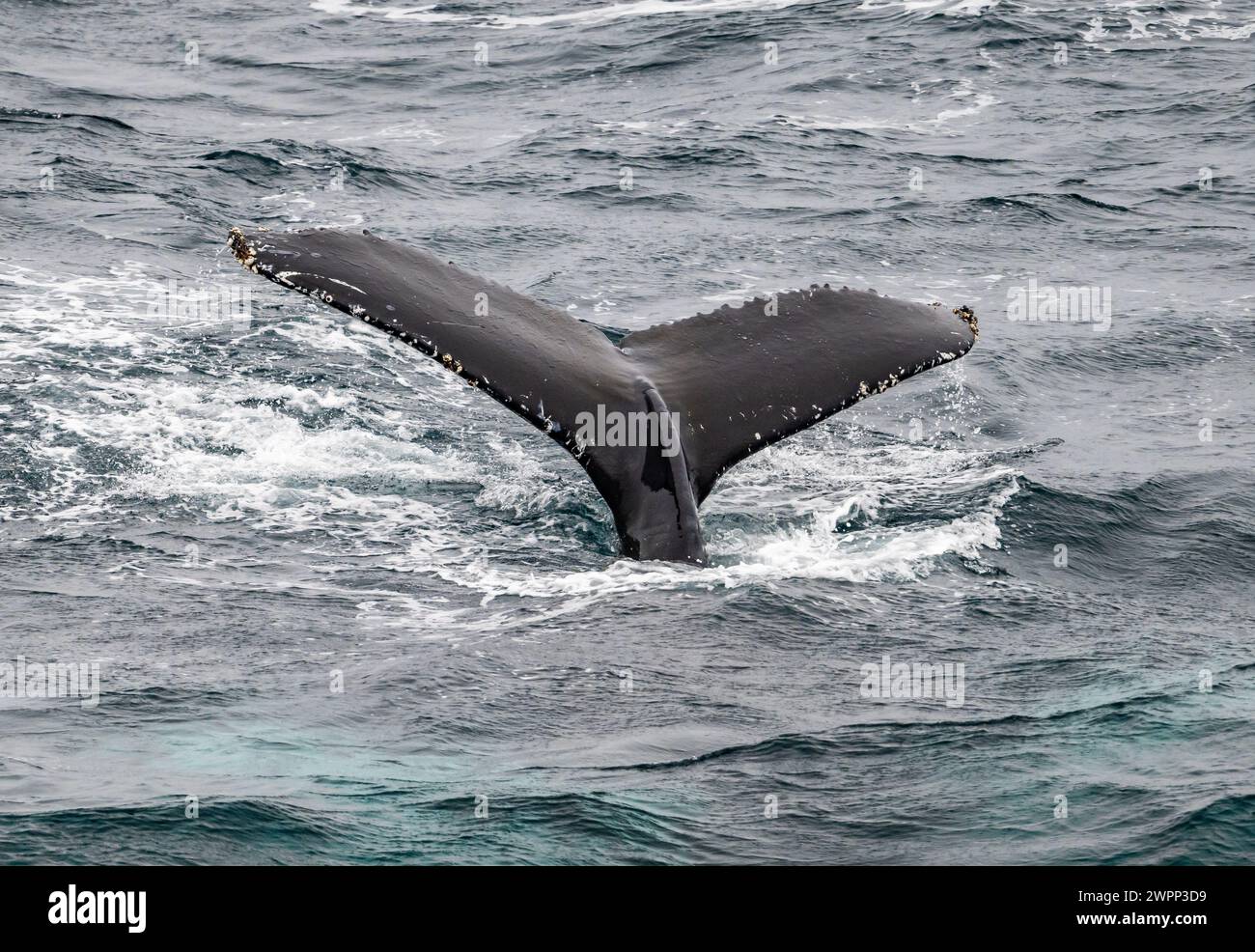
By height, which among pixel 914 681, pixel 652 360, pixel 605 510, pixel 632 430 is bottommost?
pixel 914 681

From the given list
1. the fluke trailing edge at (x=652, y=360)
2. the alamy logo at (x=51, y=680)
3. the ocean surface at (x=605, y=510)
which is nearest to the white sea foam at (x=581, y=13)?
the ocean surface at (x=605, y=510)

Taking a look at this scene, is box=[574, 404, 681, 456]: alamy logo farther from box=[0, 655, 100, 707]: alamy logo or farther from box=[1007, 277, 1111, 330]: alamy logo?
box=[1007, 277, 1111, 330]: alamy logo

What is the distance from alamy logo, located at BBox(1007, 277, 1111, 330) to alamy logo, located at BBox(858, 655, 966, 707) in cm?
839

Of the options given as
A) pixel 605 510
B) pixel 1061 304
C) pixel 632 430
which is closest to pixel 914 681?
pixel 632 430

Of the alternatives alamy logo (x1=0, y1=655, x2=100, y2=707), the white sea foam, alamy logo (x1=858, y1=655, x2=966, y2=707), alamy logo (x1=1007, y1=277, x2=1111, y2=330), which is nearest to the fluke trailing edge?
alamy logo (x1=858, y1=655, x2=966, y2=707)

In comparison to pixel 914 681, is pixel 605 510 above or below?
above

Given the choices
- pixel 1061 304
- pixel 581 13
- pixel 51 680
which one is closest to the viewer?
pixel 51 680

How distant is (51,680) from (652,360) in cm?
371

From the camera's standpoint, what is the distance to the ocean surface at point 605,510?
7.25 metres

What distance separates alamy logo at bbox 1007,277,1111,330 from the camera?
16625 millimetres
